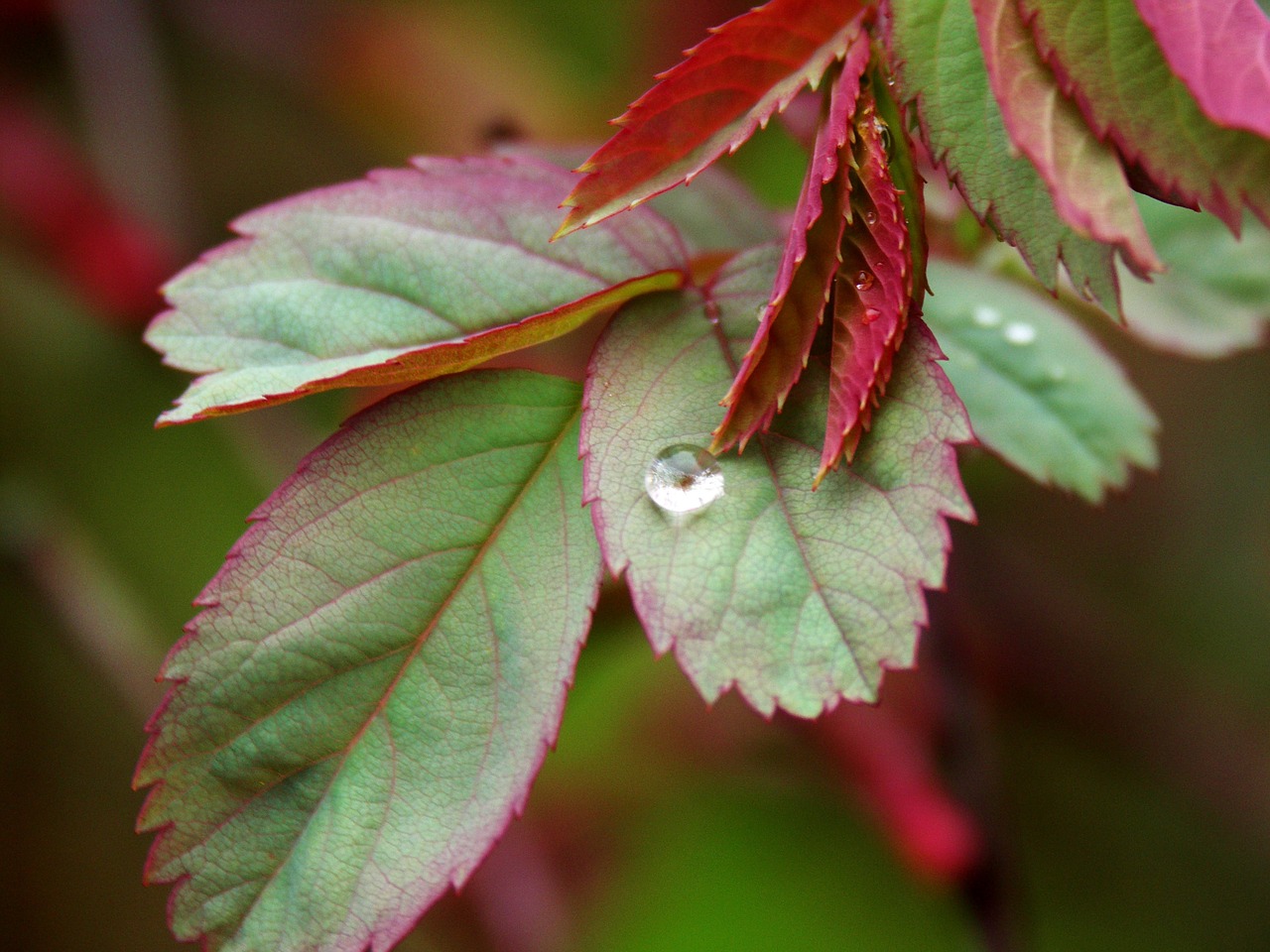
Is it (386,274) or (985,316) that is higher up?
(386,274)

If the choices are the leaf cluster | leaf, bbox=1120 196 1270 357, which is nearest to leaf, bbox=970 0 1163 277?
the leaf cluster

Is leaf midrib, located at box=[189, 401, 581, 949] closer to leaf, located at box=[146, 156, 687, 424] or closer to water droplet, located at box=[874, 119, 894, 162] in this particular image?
leaf, located at box=[146, 156, 687, 424]

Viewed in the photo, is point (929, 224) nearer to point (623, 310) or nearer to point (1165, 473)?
point (623, 310)

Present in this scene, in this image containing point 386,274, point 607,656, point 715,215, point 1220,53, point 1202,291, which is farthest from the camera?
point 607,656

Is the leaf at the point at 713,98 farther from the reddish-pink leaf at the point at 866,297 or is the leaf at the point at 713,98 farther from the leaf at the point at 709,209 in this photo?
the leaf at the point at 709,209

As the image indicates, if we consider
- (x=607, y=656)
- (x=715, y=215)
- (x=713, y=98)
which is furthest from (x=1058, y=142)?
(x=607, y=656)

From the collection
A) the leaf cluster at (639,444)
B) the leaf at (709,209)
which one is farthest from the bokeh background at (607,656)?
the leaf cluster at (639,444)

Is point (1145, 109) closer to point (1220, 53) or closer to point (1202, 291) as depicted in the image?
point (1220, 53)
